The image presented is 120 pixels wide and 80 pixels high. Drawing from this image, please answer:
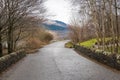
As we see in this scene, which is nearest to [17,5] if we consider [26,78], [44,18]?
[44,18]

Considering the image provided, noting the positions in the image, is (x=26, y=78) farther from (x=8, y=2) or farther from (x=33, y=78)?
(x=8, y=2)

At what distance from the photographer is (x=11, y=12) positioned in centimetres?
2545

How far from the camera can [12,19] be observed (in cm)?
2628

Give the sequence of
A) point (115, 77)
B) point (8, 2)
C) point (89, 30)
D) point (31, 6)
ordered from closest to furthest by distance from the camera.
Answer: point (115, 77) → point (8, 2) → point (31, 6) → point (89, 30)

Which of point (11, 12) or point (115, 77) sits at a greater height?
point (11, 12)

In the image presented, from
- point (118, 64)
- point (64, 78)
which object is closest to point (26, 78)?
point (64, 78)

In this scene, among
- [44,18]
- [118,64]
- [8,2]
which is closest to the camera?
[118,64]

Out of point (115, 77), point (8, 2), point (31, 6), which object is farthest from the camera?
point (31, 6)

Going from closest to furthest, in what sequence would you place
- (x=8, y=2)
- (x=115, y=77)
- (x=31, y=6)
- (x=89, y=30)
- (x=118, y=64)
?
(x=115, y=77), (x=118, y=64), (x=8, y=2), (x=31, y=6), (x=89, y=30)

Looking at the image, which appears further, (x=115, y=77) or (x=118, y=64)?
(x=118, y=64)

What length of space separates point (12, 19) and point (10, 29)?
1048 mm

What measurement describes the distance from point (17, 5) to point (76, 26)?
32.7 meters

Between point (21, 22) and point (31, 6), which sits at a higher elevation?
point (31, 6)

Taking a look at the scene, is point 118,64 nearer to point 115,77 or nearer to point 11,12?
point 115,77
